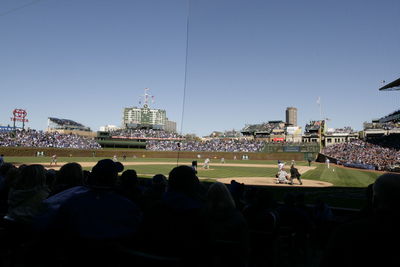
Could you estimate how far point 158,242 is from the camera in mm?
2689

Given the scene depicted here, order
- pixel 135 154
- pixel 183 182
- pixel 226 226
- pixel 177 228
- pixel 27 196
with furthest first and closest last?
pixel 135 154
pixel 27 196
pixel 226 226
pixel 183 182
pixel 177 228

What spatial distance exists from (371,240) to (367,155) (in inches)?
2193

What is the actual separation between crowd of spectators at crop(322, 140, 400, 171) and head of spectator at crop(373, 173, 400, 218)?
4299 cm

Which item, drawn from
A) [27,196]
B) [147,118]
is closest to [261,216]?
[27,196]

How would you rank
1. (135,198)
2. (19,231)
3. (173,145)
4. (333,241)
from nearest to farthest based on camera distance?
(333,241) → (19,231) → (135,198) → (173,145)

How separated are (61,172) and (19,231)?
1.07 m

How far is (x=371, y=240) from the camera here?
179 centimetres

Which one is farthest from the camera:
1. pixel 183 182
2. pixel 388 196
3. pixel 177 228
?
pixel 183 182

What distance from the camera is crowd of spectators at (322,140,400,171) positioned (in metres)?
41.1

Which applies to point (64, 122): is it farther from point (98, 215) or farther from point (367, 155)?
point (98, 215)

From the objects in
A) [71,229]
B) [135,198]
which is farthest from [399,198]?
[135,198]

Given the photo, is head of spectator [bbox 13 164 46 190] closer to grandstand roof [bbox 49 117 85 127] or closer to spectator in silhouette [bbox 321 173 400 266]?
spectator in silhouette [bbox 321 173 400 266]

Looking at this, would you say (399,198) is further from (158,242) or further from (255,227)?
(255,227)

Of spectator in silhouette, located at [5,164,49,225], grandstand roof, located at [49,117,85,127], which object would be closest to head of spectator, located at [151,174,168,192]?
spectator in silhouette, located at [5,164,49,225]
